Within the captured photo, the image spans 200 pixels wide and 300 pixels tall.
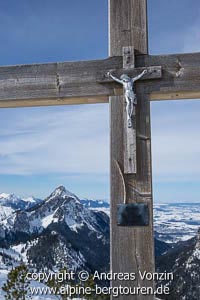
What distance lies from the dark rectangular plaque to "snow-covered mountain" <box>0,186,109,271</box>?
0.67 metres

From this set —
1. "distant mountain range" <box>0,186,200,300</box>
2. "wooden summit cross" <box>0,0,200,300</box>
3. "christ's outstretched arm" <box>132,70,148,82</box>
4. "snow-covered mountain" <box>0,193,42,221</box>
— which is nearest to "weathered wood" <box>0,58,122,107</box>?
"wooden summit cross" <box>0,0,200,300</box>

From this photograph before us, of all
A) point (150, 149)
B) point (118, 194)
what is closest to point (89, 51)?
point (150, 149)

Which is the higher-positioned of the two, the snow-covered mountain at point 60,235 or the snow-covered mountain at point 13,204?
the snow-covered mountain at point 13,204

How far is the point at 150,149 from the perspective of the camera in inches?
62.1

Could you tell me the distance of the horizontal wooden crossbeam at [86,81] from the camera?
→ 164 centimetres

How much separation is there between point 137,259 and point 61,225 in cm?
235

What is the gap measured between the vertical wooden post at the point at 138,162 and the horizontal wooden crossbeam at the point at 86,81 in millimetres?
67

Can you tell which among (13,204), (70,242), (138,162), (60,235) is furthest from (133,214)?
(13,204)

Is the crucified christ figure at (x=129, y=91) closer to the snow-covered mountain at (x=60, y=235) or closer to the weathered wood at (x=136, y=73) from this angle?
the weathered wood at (x=136, y=73)

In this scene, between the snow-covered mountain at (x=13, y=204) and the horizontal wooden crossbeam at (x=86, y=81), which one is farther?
the snow-covered mountain at (x=13, y=204)

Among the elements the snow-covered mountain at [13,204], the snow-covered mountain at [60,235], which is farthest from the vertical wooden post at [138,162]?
the snow-covered mountain at [13,204]

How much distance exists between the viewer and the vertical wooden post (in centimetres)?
150

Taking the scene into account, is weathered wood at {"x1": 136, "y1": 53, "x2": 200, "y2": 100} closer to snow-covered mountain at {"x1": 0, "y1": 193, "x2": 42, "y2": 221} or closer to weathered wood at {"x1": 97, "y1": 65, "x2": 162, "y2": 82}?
weathered wood at {"x1": 97, "y1": 65, "x2": 162, "y2": 82}

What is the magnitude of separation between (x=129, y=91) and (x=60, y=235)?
207 centimetres
